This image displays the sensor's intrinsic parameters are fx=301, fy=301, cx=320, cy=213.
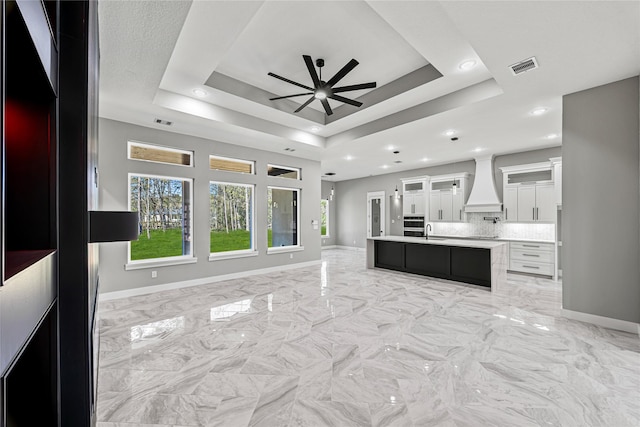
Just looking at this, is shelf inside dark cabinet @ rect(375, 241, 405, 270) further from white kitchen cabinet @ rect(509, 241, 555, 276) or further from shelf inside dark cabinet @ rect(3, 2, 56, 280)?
shelf inside dark cabinet @ rect(3, 2, 56, 280)

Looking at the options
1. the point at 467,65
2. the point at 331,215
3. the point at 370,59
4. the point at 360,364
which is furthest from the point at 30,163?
the point at 331,215

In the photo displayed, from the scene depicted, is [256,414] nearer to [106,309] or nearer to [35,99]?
[35,99]

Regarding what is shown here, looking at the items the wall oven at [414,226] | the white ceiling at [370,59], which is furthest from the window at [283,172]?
the wall oven at [414,226]

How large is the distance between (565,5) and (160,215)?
603 centimetres

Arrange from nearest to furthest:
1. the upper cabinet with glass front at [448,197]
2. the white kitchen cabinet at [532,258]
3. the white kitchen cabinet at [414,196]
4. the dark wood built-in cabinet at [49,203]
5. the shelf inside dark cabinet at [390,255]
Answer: the dark wood built-in cabinet at [49,203], the white kitchen cabinet at [532,258], the shelf inside dark cabinet at [390,255], the upper cabinet with glass front at [448,197], the white kitchen cabinet at [414,196]

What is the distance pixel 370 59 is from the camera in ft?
13.3

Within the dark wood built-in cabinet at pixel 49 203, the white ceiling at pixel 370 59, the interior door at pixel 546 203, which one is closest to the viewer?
the dark wood built-in cabinet at pixel 49 203

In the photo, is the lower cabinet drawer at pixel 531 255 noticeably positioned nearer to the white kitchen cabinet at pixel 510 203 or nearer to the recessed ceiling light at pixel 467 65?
the white kitchen cabinet at pixel 510 203

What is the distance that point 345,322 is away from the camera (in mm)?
3803

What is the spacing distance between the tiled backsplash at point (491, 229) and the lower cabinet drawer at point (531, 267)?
2.37ft

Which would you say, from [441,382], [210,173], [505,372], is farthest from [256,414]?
[210,173]

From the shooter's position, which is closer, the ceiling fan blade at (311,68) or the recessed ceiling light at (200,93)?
the ceiling fan blade at (311,68)

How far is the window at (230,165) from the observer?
20.5ft

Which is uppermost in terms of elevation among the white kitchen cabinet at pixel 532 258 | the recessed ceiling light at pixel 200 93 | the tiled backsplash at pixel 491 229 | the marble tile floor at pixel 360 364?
the recessed ceiling light at pixel 200 93
